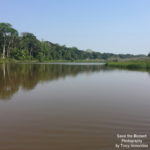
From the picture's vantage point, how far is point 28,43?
267 ft

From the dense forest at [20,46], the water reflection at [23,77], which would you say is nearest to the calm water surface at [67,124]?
the water reflection at [23,77]

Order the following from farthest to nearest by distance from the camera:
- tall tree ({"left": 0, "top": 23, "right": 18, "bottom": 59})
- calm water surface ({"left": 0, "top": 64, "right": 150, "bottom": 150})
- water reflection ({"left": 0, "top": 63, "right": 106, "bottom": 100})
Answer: tall tree ({"left": 0, "top": 23, "right": 18, "bottom": 59}) < water reflection ({"left": 0, "top": 63, "right": 106, "bottom": 100}) < calm water surface ({"left": 0, "top": 64, "right": 150, "bottom": 150})

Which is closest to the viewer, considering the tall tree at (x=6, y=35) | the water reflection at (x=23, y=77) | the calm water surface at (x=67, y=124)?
the calm water surface at (x=67, y=124)

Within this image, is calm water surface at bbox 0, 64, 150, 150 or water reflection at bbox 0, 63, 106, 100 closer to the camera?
calm water surface at bbox 0, 64, 150, 150

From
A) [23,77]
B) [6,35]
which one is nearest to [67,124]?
[23,77]

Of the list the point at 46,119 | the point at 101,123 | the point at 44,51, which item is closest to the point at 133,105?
the point at 101,123

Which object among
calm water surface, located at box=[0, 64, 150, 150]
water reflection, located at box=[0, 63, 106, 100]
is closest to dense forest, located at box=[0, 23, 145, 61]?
water reflection, located at box=[0, 63, 106, 100]

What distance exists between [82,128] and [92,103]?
2592 millimetres

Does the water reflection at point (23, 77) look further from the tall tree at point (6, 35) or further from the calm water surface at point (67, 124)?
the tall tree at point (6, 35)

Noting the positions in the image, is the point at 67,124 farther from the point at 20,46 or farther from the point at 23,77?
the point at 20,46

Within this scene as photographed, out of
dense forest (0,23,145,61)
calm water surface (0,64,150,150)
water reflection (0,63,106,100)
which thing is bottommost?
calm water surface (0,64,150,150)

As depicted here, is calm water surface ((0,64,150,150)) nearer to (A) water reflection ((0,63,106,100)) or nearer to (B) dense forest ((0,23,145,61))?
(A) water reflection ((0,63,106,100))

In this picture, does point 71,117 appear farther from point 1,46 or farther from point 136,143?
point 1,46

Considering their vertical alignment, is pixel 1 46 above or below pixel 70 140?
above
